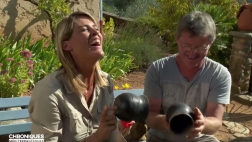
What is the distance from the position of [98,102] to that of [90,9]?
5.53 m

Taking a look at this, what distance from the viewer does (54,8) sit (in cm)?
668

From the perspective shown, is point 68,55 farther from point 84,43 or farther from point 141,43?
point 141,43

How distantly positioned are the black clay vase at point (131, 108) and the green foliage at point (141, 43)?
5.38 metres

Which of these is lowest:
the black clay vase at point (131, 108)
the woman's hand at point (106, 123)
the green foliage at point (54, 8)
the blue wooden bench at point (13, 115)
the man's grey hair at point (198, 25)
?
the blue wooden bench at point (13, 115)

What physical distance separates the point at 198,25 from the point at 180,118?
63 centimetres

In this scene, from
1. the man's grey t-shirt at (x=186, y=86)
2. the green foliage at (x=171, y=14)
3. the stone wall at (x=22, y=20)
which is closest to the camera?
the man's grey t-shirt at (x=186, y=86)

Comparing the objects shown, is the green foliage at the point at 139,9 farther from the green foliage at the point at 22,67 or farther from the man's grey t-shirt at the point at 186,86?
the man's grey t-shirt at the point at 186,86

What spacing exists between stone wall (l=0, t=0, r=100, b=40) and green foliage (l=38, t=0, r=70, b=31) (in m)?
0.38

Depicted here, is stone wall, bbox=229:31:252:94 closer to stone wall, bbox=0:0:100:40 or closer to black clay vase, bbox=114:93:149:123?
stone wall, bbox=0:0:100:40

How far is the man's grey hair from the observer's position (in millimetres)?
2393

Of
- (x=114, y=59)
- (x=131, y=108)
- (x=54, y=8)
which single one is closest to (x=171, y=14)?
(x=114, y=59)

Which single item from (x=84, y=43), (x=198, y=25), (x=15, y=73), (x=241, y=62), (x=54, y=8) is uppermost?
(x=198, y=25)

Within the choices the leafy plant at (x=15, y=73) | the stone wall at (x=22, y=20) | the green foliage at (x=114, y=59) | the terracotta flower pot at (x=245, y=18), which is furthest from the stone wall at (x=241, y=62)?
the leafy plant at (x=15, y=73)

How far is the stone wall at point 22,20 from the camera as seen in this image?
6723 millimetres
